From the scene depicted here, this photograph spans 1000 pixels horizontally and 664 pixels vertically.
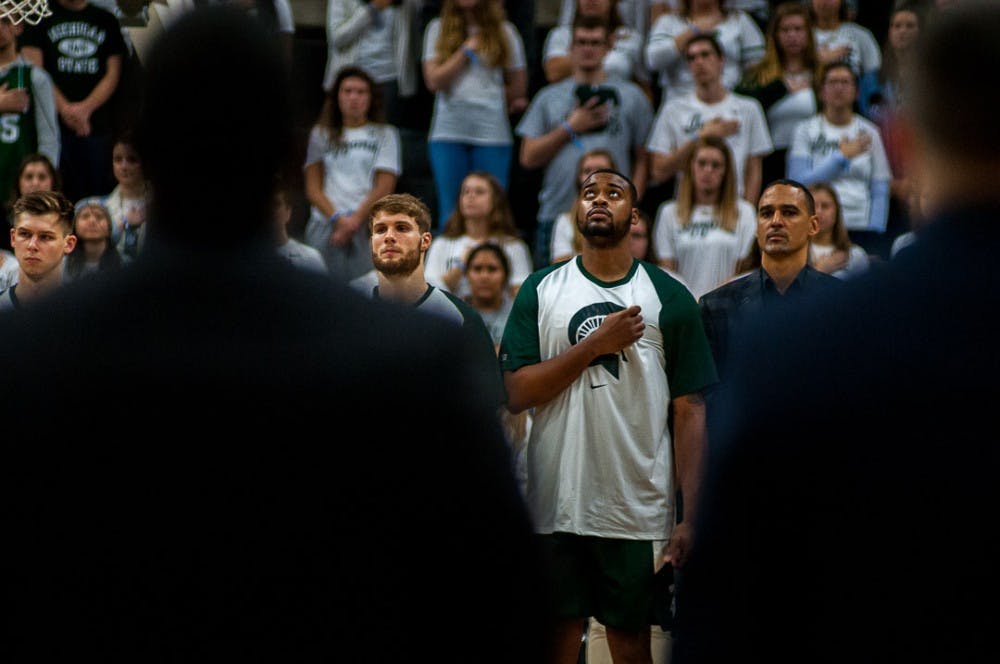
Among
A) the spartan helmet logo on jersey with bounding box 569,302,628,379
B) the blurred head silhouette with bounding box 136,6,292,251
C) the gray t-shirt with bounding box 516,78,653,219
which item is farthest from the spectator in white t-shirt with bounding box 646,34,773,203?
the blurred head silhouette with bounding box 136,6,292,251

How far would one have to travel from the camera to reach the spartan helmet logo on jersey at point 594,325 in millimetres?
6078

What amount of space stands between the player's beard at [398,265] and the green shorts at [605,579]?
1.47 meters

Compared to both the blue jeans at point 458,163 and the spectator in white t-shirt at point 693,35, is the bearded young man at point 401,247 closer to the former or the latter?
the blue jeans at point 458,163

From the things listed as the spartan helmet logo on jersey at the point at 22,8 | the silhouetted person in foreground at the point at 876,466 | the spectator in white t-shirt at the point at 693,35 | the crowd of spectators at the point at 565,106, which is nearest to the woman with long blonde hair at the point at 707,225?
the crowd of spectators at the point at 565,106

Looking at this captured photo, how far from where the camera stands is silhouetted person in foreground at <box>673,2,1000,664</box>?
1.71 m

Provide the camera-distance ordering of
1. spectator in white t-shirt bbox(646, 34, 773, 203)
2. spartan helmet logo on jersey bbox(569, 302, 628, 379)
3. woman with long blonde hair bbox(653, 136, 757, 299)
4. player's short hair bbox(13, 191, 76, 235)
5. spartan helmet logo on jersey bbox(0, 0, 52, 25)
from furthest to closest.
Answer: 1. spectator in white t-shirt bbox(646, 34, 773, 203)
2. woman with long blonde hair bbox(653, 136, 757, 299)
3. player's short hair bbox(13, 191, 76, 235)
4. spartan helmet logo on jersey bbox(0, 0, 52, 25)
5. spartan helmet logo on jersey bbox(569, 302, 628, 379)

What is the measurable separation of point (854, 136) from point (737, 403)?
8550 millimetres

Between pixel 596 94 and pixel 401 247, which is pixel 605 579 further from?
pixel 596 94

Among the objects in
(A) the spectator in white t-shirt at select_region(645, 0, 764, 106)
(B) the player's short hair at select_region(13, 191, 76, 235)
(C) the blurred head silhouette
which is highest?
(A) the spectator in white t-shirt at select_region(645, 0, 764, 106)

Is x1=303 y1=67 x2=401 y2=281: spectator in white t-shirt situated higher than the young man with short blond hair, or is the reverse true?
x1=303 y1=67 x2=401 y2=281: spectator in white t-shirt

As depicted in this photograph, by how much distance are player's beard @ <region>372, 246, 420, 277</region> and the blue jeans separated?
3738 millimetres

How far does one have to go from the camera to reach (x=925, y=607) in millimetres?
1719

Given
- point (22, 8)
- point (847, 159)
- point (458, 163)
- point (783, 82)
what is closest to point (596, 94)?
point (458, 163)

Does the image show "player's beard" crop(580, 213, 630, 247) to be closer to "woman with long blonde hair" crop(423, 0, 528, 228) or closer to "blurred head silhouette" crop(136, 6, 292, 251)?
"woman with long blonde hair" crop(423, 0, 528, 228)
